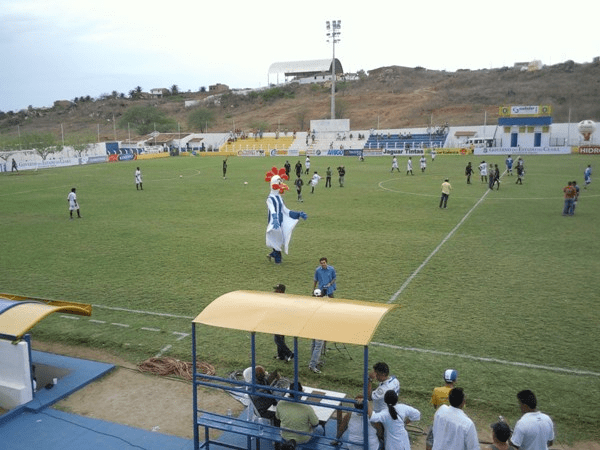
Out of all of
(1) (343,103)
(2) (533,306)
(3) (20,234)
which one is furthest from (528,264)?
(1) (343,103)

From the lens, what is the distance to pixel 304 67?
171 metres

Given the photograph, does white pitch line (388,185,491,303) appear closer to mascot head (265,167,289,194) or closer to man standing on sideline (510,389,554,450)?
mascot head (265,167,289,194)

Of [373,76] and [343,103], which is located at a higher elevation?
[373,76]

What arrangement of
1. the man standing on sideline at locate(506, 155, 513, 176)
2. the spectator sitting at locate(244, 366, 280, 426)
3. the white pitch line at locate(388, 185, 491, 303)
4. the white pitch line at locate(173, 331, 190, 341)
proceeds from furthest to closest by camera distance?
the man standing on sideline at locate(506, 155, 513, 176) < the white pitch line at locate(388, 185, 491, 303) < the white pitch line at locate(173, 331, 190, 341) < the spectator sitting at locate(244, 366, 280, 426)

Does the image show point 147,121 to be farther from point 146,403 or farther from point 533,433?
point 533,433

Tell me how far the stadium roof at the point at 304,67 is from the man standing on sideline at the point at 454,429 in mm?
164603

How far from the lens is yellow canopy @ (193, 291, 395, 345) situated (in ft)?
22.1

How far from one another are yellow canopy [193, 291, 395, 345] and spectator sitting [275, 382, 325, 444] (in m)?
0.85

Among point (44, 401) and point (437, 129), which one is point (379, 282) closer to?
point (44, 401)

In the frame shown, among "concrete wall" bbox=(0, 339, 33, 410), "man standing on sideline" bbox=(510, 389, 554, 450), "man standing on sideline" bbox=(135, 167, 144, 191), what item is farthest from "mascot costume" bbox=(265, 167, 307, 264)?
"man standing on sideline" bbox=(135, 167, 144, 191)

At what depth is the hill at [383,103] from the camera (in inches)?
4158

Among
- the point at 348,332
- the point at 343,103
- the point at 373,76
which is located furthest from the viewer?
the point at 373,76

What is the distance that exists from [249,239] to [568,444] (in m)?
14.4

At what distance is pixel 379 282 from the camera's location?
48.0 feet
